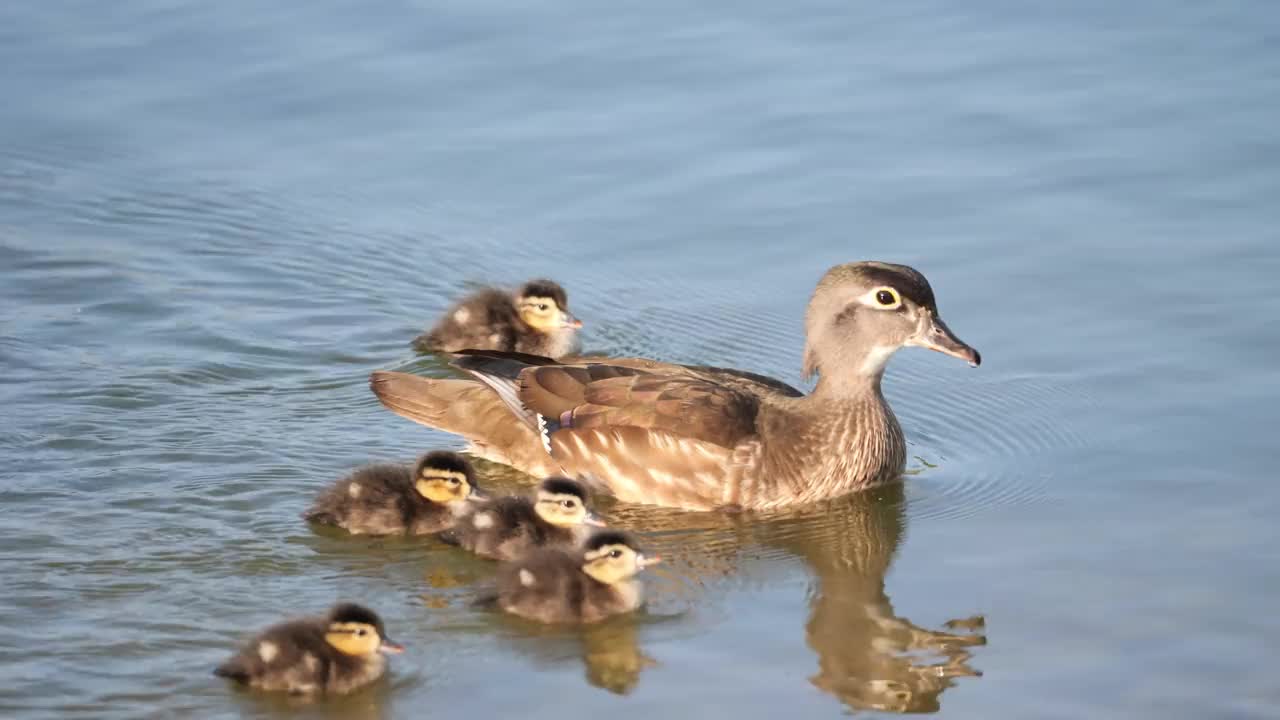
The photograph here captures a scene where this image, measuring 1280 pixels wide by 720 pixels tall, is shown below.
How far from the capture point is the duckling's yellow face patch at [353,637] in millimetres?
7344

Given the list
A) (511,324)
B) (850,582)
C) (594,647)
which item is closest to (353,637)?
(594,647)

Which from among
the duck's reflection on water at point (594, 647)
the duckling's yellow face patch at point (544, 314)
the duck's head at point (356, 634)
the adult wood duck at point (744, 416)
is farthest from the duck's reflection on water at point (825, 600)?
the duckling's yellow face patch at point (544, 314)

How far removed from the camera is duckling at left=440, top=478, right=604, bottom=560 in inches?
346

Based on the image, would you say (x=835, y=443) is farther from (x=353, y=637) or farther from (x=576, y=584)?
(x=353, y=637)

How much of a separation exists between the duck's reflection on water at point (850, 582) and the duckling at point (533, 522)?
18.3 inches

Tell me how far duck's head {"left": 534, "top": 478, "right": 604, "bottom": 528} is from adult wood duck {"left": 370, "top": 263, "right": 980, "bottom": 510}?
2.70 feet

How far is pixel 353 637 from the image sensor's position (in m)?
7.35

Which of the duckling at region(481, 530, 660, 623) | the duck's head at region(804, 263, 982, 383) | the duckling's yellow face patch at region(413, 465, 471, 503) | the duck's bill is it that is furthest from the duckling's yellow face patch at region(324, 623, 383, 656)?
the duck's bill

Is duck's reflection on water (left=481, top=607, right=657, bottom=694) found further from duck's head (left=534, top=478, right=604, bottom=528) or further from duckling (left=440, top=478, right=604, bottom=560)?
duck's head (left=534, top=478, right=604, bottom=528)

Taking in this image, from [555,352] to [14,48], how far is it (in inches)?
252

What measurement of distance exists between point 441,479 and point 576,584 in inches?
45.9

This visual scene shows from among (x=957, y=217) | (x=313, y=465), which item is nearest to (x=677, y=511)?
(x=313, y=465)

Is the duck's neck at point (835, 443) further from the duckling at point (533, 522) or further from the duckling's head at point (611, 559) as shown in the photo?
the duckling's head at point (611, 559)

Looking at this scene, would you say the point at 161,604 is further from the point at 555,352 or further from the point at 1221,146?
the point at 1221,146
